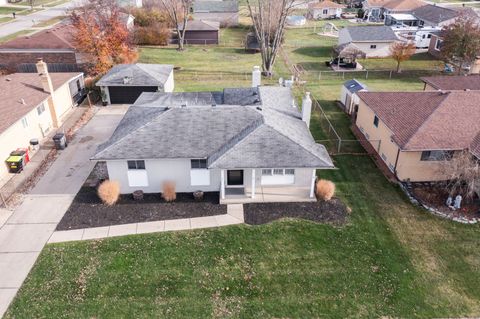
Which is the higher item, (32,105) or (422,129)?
(32,105)

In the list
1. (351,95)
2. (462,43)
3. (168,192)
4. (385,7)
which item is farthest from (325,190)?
(385,7)

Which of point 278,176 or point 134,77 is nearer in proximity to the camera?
point 278,176

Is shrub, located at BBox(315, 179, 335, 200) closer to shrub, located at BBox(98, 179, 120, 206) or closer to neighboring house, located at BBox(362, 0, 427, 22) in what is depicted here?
shrub, located at BBox(98, 179, 120, 206)

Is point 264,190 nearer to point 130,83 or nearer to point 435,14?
point 130,83

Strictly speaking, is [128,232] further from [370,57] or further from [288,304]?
[370,57]

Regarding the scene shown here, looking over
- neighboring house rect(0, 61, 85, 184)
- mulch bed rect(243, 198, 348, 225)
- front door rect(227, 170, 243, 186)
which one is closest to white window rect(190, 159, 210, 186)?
front door rect(227, 170, 243, 186)

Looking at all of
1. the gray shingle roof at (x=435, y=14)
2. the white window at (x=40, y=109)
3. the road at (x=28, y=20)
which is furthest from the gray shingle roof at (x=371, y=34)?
the road at (x=28, y=20)
